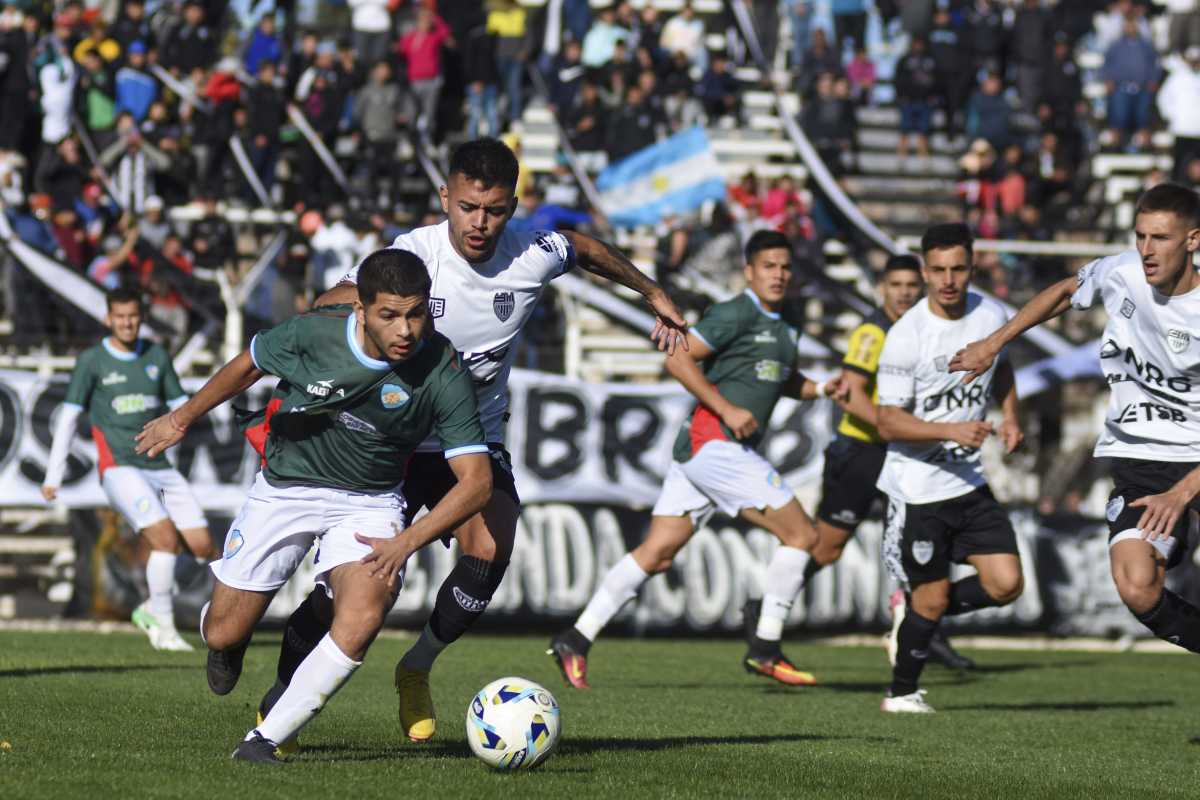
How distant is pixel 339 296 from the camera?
7699 millimetres

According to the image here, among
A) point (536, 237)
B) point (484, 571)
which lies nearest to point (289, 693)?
point (484, 571)

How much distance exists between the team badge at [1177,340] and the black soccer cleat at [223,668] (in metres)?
4.51

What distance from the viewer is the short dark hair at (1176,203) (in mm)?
8609

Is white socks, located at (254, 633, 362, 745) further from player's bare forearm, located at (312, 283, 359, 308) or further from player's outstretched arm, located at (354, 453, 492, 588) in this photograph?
player's bare forearm, located at (312, 283, 359, 308)

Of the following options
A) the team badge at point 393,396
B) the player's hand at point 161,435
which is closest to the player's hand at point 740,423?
the team badge at point 393,396

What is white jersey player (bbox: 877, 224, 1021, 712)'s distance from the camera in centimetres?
1041

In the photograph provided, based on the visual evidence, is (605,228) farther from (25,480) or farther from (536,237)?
(536,237)

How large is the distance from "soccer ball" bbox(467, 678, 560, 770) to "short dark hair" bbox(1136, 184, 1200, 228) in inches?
147

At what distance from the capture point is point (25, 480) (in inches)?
657

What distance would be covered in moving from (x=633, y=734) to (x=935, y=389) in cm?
289

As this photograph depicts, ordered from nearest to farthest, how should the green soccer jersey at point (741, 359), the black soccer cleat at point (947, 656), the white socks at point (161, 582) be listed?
the green soccer jersey at point (741, 359) → the white socks at point (161, 582) → the black soccer cleat at point (947, 656)

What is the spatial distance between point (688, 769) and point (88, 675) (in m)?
4.98

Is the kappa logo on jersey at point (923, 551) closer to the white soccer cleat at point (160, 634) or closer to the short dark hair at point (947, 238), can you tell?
the short dark hair at point (947, 238)

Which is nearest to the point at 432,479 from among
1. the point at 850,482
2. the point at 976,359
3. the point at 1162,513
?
the point at 976,359
